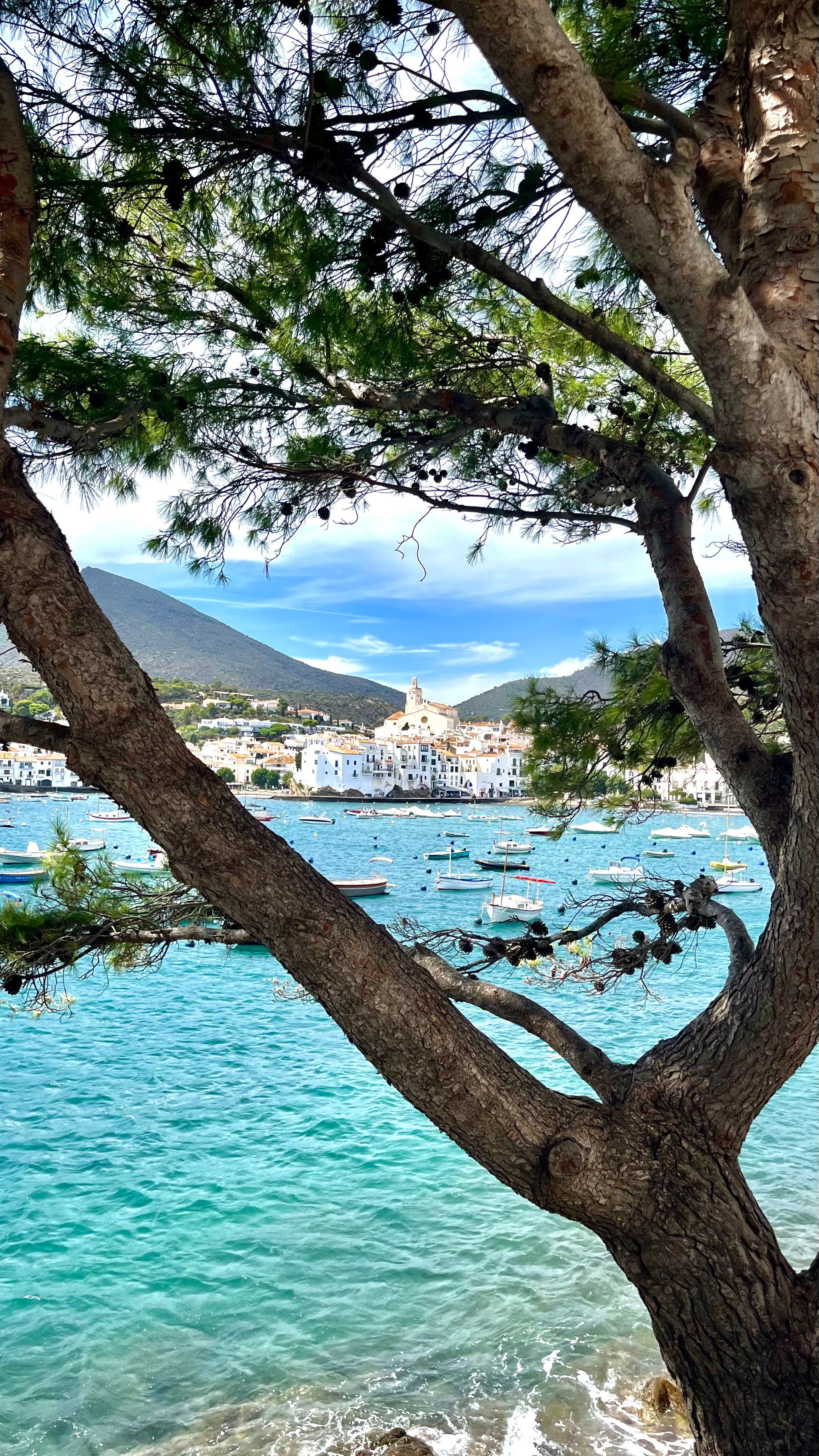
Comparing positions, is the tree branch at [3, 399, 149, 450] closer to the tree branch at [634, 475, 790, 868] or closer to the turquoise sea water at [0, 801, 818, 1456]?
the tree branch at [634, 475, 790, 868]

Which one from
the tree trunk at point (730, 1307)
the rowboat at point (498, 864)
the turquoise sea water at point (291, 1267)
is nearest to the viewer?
the tree trunk at point (730, 1307)

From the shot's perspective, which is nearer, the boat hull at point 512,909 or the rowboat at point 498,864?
the boat hull at point 512,909

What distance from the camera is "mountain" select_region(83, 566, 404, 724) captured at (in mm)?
78250

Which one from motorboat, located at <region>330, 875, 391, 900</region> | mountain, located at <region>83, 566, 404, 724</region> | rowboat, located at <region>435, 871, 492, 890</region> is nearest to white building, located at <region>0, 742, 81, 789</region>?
mountain, located at <region>83, 566, 404, 724</region>

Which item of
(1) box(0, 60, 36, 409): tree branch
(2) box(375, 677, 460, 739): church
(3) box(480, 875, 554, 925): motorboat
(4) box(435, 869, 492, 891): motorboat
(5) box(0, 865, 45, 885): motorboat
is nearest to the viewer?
(1) box(0, 60, 36, 409): tree branch

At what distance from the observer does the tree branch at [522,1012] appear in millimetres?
2074

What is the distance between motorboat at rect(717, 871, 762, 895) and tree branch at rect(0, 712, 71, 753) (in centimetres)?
2222

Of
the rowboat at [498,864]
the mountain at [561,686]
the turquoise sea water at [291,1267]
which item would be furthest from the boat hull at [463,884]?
the mountain at [561,686]

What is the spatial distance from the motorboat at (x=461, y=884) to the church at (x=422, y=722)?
3848 centimetres

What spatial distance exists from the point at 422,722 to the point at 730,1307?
231 ft

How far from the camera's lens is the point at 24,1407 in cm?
447

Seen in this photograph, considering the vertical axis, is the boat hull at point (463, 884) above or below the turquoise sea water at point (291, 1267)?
below

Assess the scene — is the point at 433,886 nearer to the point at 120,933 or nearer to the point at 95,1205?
the point at 95,1205

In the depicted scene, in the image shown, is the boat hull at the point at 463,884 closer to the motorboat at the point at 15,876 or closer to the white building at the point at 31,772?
the motorboat at the point at 15,876
